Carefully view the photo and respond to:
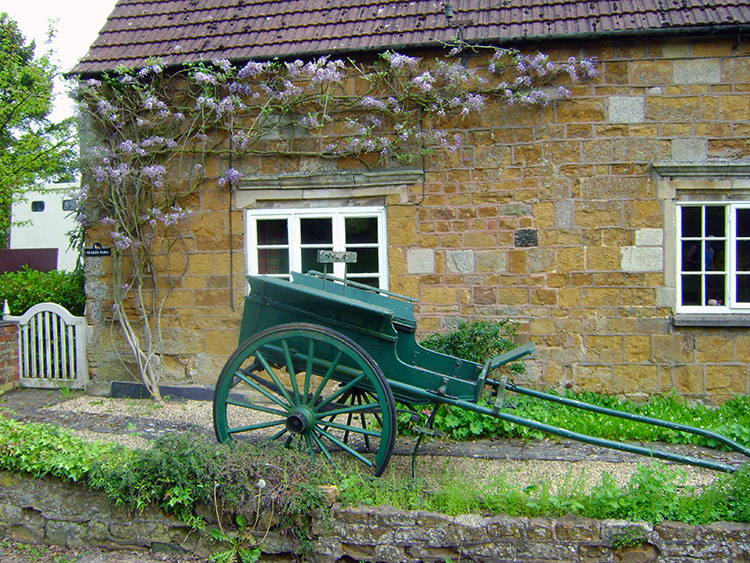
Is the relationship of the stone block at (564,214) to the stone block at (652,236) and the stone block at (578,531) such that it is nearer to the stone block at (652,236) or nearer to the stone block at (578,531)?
the stone block at (652,236)

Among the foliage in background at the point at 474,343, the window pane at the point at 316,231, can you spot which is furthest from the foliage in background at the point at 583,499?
the window pane at the point at 316,231

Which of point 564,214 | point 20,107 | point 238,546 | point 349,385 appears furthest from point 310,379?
point 20,107

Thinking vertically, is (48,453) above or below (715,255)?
below

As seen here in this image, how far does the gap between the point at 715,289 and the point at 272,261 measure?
4.72 metres

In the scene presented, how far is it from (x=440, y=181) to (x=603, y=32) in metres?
2.16

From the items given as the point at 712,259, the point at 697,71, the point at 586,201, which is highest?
the point at 697,71

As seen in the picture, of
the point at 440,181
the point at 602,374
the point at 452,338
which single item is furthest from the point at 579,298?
the point at 440,181

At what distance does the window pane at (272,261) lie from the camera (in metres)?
6.77

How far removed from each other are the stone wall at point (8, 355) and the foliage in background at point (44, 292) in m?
0.96

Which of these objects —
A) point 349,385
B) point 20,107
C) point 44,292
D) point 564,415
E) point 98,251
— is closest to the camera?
point 349,385

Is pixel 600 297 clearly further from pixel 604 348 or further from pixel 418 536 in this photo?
pixel 418 536

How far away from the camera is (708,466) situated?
132 inches

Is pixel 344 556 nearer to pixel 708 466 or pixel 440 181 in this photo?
pixel 708 466

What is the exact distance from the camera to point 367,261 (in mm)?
6633
